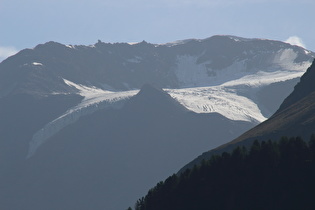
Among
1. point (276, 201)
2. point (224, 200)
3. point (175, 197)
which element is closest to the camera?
point (276, 201)

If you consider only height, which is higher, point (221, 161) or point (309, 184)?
point (221, 161)

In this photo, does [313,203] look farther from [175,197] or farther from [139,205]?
[139,205]

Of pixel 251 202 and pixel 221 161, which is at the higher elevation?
pixel 221 161

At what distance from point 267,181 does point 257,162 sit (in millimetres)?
6372

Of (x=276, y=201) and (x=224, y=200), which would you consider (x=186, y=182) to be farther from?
(x=276, y=201)

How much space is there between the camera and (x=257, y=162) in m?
163

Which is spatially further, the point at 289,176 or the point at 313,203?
the point at 289,176

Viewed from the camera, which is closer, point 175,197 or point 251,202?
point 251,202

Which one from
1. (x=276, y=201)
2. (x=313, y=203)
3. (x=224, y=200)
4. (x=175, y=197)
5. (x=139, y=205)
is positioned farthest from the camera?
(x=139, y=205)

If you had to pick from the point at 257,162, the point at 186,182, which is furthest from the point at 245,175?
the point at 186,182

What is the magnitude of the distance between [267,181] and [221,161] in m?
14.9

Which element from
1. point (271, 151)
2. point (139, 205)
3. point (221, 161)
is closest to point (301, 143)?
point (271, 151)

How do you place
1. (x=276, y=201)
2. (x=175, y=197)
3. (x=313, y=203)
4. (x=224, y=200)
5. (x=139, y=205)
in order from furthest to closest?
(x=139, y=205) → (x=175, y=197) → (x=224, y=200) → (x=276, y=201) → (x=313, y=203)

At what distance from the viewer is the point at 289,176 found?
156 m
